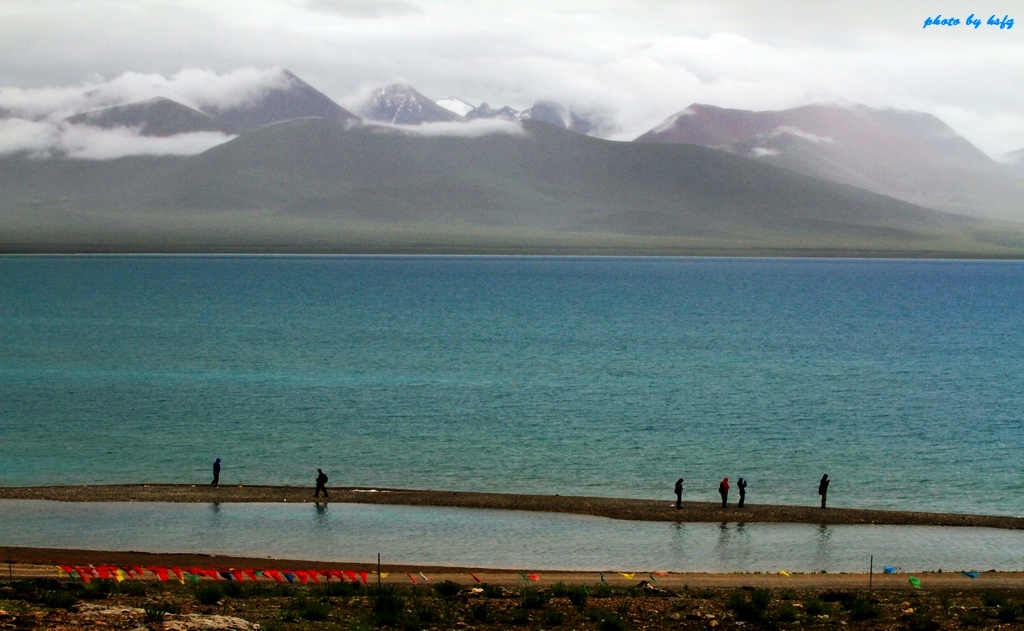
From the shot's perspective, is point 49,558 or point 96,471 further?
point 96,471

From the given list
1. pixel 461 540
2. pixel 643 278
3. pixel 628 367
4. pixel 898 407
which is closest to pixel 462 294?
pixel 643 278

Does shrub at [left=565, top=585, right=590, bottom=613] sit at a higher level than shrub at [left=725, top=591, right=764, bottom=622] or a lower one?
lower

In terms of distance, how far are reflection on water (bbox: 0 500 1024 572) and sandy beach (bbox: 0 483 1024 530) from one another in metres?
0.57

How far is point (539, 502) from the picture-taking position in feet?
102

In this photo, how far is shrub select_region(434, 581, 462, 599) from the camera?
1966 centimetres

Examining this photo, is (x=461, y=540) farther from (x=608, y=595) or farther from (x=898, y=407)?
(x=898, y=407)

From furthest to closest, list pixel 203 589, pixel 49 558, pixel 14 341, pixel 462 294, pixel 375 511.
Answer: pixel 462 294, pixel 14 341, pixel 375 511, pixel 49 558, pixel 203 589

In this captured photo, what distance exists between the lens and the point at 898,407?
4850 cm

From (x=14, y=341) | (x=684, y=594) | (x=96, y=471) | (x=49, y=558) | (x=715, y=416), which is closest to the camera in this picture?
(x=684, y=594)

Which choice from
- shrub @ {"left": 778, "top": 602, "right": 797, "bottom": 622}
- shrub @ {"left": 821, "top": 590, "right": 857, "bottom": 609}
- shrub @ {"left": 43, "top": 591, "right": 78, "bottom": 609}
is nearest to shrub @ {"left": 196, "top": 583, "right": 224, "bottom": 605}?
shrub @ {"left": 43, "top": 591, "right": 78, "bottom": 609}

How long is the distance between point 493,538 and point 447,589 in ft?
24.8

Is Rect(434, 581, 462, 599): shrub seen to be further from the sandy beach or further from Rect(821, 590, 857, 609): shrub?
the sandy beach

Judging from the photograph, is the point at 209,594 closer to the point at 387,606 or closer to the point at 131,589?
the point at 131,589

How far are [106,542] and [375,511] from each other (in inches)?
264
